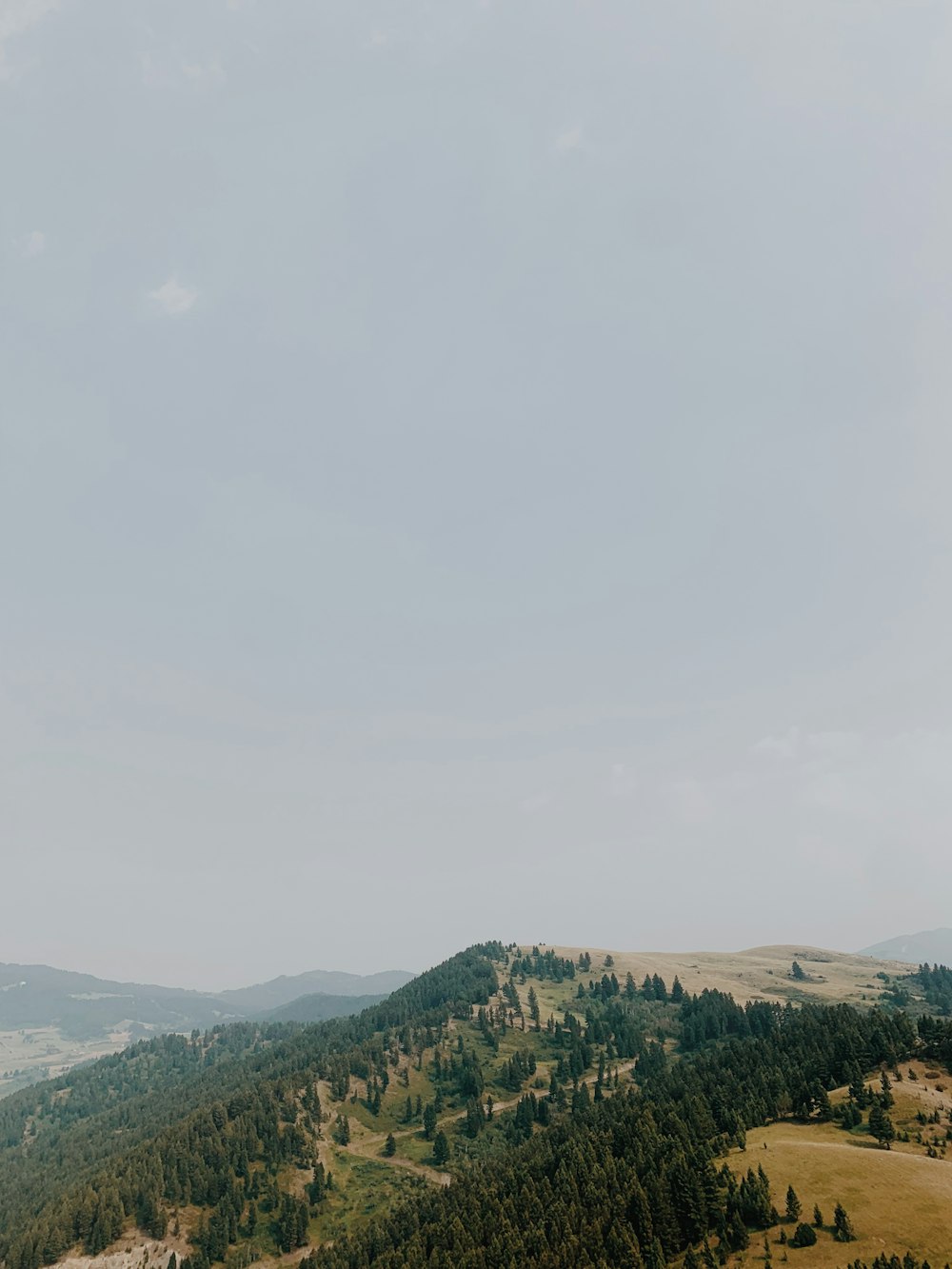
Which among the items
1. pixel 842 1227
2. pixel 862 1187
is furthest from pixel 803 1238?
pixel 862 1187

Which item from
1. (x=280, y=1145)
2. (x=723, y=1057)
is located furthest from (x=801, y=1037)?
(x=280, y=1145)

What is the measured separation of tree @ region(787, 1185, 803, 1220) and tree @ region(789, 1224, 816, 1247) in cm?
250

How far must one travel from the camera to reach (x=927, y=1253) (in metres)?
75.9

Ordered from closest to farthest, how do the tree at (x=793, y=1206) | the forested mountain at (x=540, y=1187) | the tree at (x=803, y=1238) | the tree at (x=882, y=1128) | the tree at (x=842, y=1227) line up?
the tree at (x=842, y=1227)
the tree at (x=803, y=1238)
the tree at (x=793, y=1206)
the forested mountain at (x=540, y=1187)
the tree at (x=882, y=1128)

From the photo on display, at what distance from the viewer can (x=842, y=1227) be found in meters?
82.4

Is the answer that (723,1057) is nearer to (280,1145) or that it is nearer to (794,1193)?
(794,1193)

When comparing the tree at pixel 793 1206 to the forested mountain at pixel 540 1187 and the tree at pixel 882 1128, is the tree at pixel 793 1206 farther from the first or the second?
the tree at pixel 882 1128

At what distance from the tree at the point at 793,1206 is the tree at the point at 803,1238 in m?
2.50

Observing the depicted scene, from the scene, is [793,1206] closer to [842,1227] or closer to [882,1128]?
[842,1227]

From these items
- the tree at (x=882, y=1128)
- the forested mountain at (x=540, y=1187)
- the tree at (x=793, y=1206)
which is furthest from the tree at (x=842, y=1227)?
the tree at (x=882, y=1128)

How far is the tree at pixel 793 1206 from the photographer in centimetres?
8662

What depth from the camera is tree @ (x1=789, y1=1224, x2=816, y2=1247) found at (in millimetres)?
82250

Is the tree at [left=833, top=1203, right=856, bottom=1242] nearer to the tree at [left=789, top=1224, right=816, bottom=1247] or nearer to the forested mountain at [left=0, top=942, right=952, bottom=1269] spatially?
the forested mountain at [left=0, top=942, right=952, bottom=1269]

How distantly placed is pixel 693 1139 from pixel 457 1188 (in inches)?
2298
